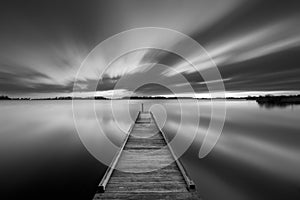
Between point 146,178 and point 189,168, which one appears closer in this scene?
point 146,178

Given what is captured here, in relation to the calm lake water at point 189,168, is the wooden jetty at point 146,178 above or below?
above

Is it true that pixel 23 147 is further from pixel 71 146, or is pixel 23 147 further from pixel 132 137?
pixel 132 137

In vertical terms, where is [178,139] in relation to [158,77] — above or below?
below

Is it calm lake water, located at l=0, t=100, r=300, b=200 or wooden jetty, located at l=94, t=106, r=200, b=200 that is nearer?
wooden jetty, located at l=94, t=106, r=200, b=200

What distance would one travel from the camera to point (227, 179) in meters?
8.68

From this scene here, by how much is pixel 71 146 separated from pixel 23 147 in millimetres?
3929

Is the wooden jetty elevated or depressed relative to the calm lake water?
elevated

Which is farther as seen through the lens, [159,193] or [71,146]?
[71,146]

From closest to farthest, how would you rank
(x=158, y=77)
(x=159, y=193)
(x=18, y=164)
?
(x=159, y=193), (x=18, y=164), (x=158, y=77)

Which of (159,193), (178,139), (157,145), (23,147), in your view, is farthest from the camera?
(178,139)

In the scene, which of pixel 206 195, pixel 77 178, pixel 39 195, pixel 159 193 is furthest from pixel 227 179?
pixel 39 195

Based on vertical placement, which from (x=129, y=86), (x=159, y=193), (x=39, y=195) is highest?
(x=129, y=86)

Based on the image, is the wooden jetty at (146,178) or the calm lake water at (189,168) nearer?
the wooden jetty at (146,178)

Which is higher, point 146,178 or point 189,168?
point 146,178
